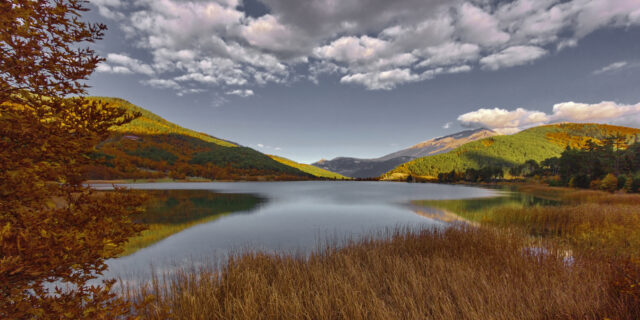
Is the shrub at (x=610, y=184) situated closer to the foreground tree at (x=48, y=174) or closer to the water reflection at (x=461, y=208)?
the water reflection at (x=461, y=208)

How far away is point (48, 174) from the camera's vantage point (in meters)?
4.18

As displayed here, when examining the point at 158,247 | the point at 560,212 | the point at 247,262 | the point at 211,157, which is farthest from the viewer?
the point at 211,157

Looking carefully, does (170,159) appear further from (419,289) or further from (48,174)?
(419,289)

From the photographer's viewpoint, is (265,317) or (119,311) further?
(265,317)

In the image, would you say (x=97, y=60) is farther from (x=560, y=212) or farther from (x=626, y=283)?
(x=560, y=212)

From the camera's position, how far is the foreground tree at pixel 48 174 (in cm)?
322

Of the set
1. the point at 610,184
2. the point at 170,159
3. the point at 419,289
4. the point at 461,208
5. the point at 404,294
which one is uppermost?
the point at 170,159

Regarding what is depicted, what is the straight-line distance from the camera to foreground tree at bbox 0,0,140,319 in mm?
3217

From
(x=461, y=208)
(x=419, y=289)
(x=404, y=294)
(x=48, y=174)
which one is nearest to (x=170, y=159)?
(x=461, y=208)

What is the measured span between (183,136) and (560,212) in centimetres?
21785

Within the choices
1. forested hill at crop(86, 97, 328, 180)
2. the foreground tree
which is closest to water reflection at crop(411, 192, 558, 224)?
the foreground tree

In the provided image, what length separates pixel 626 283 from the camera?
17.2ft

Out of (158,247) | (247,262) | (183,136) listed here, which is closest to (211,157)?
(183,136)

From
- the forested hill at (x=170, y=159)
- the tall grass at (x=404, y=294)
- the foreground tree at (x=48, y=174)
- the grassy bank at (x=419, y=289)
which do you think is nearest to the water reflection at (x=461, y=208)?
the grassy bank at (x=419, y=289)
